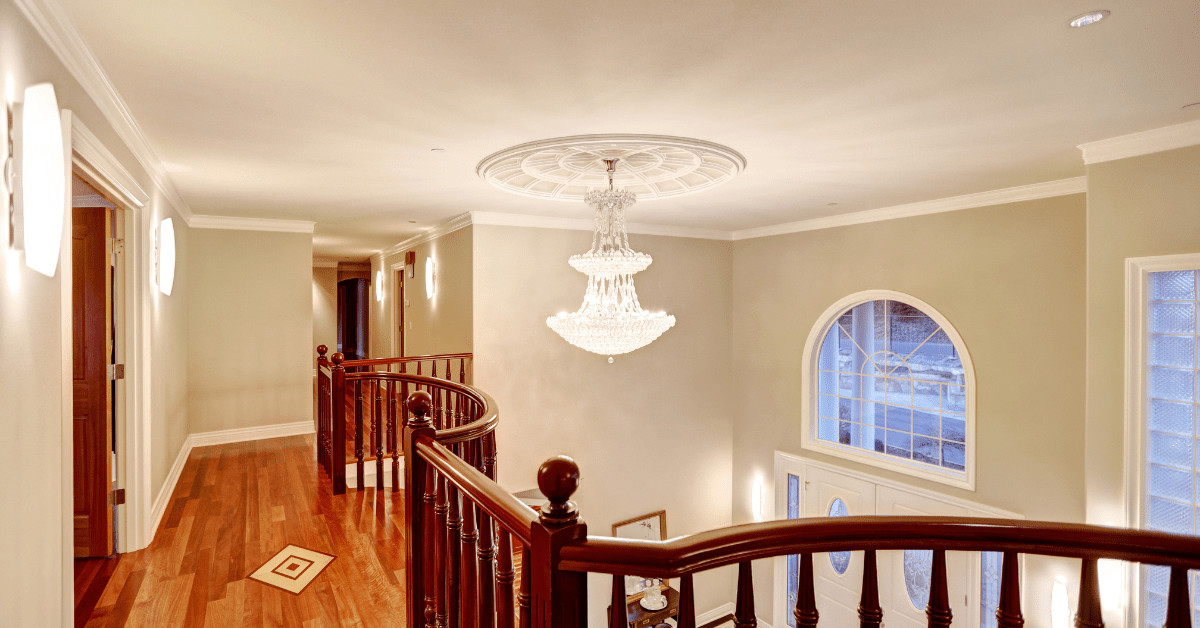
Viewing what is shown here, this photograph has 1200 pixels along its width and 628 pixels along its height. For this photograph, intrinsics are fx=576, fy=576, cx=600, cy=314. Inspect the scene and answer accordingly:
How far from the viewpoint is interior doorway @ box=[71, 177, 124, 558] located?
3262 mm

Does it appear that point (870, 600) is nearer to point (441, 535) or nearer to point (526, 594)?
point (526, 594)

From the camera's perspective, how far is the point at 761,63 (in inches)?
93.3

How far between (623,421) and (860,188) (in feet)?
12.5

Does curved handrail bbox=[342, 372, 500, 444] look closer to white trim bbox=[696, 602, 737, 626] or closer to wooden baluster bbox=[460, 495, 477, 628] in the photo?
wooden baluster bbox=[460, 495, 477, 628]

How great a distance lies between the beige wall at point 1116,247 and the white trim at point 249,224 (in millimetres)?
7413

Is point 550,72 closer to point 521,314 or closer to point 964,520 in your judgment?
point 964,520

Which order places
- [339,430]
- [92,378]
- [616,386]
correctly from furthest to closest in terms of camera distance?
1. [616,386]
2. [339,430]
3. [92,378]

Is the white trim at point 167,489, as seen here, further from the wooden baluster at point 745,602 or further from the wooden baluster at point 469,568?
the wooden baluster at point 745,602

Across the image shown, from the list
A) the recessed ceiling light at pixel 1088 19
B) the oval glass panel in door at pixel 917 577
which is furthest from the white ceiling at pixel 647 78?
the oval glass panel in door at pixel 917 577

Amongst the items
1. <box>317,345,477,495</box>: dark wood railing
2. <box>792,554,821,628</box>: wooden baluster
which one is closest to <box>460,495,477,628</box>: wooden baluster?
<box>792,554,821,628</box>: wooden baluster

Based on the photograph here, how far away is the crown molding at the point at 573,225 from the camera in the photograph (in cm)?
621

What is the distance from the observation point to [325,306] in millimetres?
12570

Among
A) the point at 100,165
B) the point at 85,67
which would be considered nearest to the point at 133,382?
the point at 100,165

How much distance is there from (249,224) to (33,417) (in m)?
5.38
